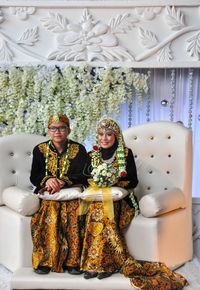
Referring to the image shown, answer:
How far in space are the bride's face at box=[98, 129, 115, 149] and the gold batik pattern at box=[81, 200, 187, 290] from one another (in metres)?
0.54

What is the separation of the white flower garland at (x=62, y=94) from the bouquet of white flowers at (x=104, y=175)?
128 centimetres

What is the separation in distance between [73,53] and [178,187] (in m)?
2.05

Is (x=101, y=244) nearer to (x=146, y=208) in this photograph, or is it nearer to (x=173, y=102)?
(x=146, y=208)

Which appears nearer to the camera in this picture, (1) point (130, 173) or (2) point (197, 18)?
(1) point (130, 173)

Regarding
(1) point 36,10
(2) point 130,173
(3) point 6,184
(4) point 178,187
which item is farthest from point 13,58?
(4) point 178,187

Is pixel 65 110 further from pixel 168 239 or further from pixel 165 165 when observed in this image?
pixel 168 239

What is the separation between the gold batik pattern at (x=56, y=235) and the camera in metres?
3.03

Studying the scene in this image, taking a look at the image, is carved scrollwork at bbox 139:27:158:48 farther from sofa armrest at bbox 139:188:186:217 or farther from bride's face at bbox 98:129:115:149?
sofa armrest at bbox 139:188:186:217

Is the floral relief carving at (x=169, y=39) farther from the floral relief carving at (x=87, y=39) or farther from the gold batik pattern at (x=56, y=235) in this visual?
the gold batik pattern at (x=56, y=235)

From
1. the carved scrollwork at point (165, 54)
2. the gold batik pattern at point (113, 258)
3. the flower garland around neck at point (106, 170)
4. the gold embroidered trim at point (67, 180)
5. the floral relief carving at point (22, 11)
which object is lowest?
the gold batik pattern at point (113, 258)

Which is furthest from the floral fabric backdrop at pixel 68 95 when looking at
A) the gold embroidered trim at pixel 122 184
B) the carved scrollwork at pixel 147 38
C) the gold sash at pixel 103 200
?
the gold sash at pixel 103 200

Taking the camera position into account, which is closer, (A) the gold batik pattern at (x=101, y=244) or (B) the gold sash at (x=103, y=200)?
(A) the gold batik pattern at (x=101, y=244)

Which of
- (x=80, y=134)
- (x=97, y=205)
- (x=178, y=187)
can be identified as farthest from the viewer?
(x=80, y=134)

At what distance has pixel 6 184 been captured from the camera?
12.4ft
